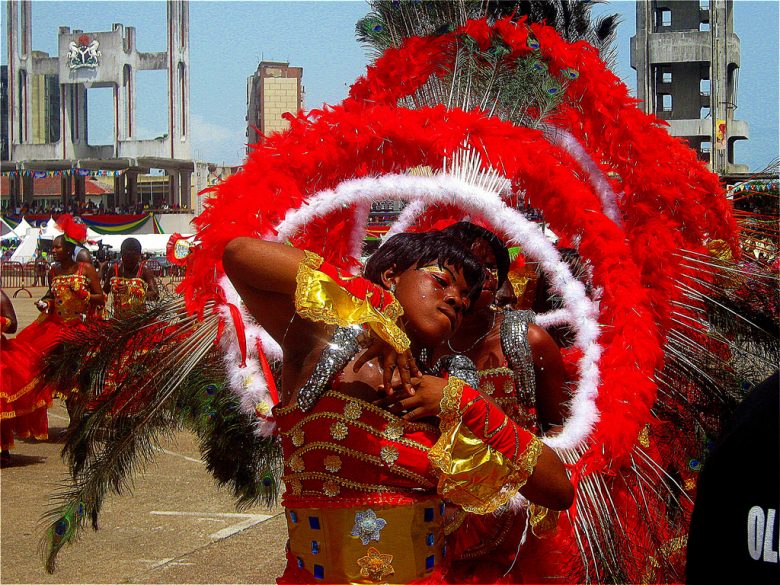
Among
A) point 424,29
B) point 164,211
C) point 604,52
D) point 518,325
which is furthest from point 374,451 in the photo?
point 164,211

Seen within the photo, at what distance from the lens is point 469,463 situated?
2.07 metres

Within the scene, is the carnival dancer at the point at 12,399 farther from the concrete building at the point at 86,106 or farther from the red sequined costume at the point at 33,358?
the concrete building at the point at 86,106

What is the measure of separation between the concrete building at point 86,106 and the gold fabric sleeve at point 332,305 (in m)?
53.5

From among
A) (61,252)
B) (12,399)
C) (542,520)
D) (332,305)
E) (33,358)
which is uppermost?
(61,252)

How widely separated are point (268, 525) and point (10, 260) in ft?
104

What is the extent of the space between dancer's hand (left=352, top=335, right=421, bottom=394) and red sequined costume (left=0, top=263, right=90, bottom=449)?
6036 millimetres

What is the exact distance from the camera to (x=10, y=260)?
34250mm

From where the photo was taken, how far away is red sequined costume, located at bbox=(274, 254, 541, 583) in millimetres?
2072

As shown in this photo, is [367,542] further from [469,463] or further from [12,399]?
[12,399]

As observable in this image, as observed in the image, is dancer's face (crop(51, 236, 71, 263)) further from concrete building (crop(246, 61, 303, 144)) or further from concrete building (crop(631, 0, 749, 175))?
concrete building (crop(631, 0, 749, 175))

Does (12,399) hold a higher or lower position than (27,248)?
lower

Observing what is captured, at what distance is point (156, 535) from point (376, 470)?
366 cm

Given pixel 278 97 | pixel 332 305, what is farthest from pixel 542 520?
pixel 278 97

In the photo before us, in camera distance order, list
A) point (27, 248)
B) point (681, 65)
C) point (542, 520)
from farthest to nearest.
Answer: point (681, 65) < point (27, 248) < point (542, 520)
